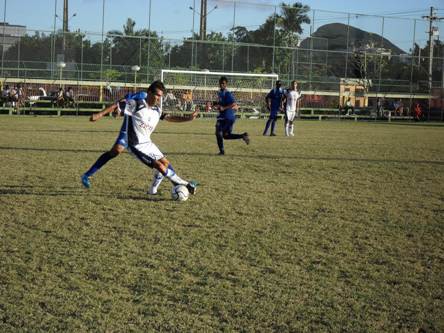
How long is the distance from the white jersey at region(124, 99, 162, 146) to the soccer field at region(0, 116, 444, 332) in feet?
2.70

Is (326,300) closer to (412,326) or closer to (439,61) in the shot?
(412,326)

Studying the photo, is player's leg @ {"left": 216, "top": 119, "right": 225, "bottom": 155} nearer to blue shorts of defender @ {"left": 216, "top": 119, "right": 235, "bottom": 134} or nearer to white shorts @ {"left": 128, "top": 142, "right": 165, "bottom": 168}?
blue shorts of defender @ {"left": 216, "top": 119, "right": 235, "bottom": 134}

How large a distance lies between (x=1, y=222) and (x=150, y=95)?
2.80 metres

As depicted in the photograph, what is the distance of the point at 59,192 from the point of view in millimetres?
9406

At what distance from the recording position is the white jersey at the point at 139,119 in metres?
9.08

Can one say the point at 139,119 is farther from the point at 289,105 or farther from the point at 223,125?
the point at 289,105

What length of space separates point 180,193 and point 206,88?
32437 millimetres

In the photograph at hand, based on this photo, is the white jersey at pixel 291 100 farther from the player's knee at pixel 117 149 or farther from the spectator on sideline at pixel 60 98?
the spectator on sideline at pixel 60 98

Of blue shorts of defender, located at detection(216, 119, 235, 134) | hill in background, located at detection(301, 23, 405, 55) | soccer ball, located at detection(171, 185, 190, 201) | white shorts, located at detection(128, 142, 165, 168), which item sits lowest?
soccer ball, located at detection(171, 185, 190, 201)

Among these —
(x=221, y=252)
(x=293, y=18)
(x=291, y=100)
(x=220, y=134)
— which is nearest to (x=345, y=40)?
(x=293, y=18)

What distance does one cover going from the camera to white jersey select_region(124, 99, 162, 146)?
29.8ft

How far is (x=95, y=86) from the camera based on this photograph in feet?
136

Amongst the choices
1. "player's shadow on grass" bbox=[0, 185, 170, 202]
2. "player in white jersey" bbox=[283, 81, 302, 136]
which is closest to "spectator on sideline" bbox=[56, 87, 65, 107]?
"player in white jersey" bbox=[283, 81, 302, 136]

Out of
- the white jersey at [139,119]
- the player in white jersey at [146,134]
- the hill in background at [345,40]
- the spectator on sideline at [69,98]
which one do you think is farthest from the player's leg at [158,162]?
the hill in background at [345,40]
